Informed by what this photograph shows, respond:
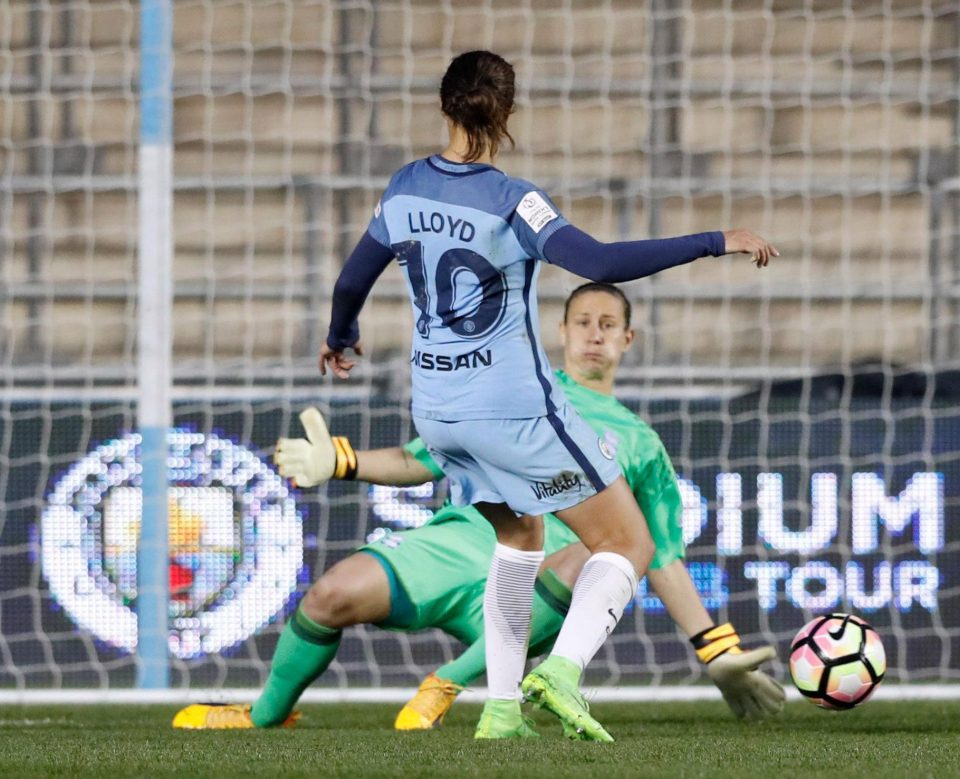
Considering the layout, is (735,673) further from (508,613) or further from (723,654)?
(508,613)

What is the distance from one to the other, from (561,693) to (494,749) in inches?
6.6

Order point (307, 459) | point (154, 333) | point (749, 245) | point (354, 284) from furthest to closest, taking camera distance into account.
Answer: point (154, 333), point (307, 459), point (354, 284), point (749, 245)

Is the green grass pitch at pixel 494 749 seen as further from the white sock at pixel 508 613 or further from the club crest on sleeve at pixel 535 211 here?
the club crest on sleeve at pixel 535 211

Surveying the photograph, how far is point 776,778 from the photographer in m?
2.73

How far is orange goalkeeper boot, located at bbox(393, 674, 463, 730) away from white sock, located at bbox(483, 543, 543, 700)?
657 millimetres

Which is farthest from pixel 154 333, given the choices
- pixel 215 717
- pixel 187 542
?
pixel 215 717

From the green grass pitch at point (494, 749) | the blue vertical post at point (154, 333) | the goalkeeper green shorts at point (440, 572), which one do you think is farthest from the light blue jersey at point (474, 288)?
the blue vertical post at point (154, 333)

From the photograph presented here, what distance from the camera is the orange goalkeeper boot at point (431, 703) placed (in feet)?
13.8

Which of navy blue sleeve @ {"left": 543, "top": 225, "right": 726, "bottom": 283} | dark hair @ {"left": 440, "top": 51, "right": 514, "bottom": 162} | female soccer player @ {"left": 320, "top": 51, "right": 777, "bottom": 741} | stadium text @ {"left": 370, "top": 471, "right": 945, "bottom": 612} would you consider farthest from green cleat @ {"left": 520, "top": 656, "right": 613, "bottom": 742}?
stadium text @ {"left": 370, "top": 471, "right": 945, "bottom": 612}

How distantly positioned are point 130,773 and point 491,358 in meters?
1.07

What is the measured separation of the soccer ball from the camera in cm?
396

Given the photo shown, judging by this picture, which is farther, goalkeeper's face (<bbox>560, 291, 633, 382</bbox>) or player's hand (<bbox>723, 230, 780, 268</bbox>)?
goalkeeper's face (<bbox>560, 291, 633, 382</bbox>)

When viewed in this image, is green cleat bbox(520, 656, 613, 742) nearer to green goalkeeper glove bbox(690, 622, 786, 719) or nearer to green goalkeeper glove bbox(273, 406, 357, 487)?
green goalkeeper glove bbox(273, 406, 357, 487)

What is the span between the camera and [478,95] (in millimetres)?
3379
